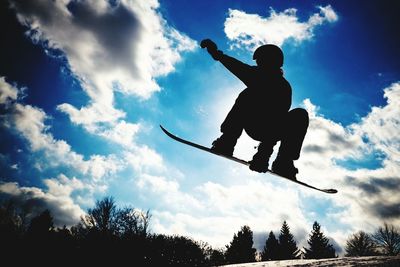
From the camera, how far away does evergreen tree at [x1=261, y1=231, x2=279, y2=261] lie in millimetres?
48603

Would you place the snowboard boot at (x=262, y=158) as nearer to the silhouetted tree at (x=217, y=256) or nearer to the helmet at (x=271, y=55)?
the helmet at (x=271, y=55)

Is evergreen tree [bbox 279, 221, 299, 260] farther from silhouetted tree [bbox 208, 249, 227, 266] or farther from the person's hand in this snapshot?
the person's hand

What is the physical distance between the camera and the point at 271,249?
49.5 metres

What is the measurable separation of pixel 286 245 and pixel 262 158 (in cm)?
5385

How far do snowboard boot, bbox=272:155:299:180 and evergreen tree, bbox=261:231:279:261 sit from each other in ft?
165

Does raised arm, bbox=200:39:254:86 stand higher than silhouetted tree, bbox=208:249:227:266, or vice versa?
raised arm, bbox=200:39:254:86

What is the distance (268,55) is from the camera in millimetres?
4141

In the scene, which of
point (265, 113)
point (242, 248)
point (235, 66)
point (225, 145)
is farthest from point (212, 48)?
point (242, 248)

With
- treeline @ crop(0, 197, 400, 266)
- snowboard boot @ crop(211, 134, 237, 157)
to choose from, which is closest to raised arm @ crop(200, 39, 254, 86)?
snowboard boot @ crop(211, 134, 237, 157)

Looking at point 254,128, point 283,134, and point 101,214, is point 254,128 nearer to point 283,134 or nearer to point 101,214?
point 283,134

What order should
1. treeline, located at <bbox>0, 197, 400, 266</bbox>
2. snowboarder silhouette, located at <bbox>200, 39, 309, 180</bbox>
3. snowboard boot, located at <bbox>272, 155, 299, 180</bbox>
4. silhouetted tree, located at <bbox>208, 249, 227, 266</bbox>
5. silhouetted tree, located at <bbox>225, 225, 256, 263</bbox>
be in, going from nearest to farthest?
1. snowboarder silhouette, located at <bbox>200, 39, 309, 180</bbox>
2. snowboard boot, located at <bbox>272, 155, 299, 180</bbox>
3. treeline, located at <bbox>0, 197, 400, 266</bbox>
4. silhouetted tree, located at <bbox>208, 249, 227, 266</bbox>
5. silhouetted tree, located at <bbox>225, 225, 256, 263</bbox>

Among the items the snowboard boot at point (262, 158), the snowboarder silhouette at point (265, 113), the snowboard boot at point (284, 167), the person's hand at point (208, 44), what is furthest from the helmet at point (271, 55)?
the snowboard boot at point (284, 167)

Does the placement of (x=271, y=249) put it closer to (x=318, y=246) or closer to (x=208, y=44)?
(x=318, y=246)

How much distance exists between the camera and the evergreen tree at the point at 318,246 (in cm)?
4834
